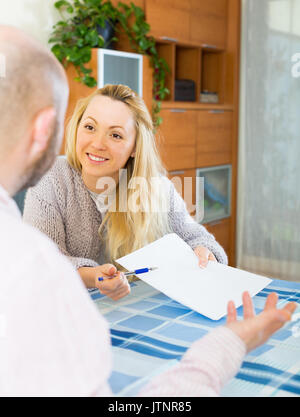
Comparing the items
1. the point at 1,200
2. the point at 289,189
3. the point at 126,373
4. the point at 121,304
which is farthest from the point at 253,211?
the point at 1,200

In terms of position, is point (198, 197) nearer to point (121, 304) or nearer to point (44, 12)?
point (44, 12)

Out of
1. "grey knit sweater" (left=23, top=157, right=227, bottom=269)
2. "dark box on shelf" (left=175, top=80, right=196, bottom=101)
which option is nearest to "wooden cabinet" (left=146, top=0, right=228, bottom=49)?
"dark box on shelf" (left=175, top=80, right=196, bottom=101)

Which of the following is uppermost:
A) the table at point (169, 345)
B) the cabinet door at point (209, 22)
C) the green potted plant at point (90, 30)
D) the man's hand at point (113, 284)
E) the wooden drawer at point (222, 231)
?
the cabinet door at point (209, 22)

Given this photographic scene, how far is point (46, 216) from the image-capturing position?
66.4 inches

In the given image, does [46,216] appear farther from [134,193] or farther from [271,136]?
[271,136]

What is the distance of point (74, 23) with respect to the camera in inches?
120

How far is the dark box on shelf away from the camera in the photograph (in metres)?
3.64

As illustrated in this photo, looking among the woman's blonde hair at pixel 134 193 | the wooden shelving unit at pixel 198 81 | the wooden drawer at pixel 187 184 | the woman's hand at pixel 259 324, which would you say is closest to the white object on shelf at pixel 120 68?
the wooden shelving unit at pixel 198 81

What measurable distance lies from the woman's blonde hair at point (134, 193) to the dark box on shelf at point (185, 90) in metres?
1.78

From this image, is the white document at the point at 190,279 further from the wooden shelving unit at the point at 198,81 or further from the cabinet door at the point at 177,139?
the cabinet door at the point at 177,139

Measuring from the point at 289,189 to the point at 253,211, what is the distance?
0.34 meters

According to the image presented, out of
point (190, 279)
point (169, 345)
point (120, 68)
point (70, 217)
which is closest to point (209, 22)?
point (120, 68)

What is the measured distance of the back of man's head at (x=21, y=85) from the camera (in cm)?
64

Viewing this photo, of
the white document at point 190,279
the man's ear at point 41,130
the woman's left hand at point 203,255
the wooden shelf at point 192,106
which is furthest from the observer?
the wooden shelf at point 192,106
